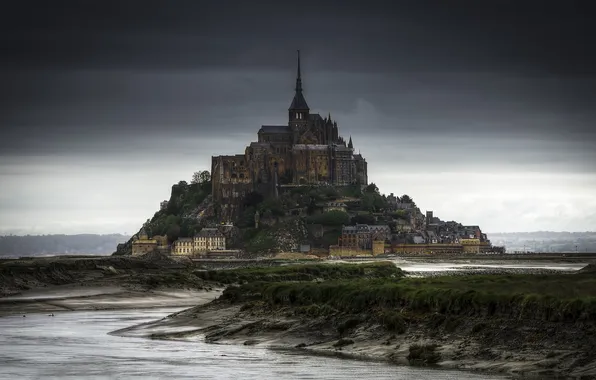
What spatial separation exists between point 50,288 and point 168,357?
4207 cm

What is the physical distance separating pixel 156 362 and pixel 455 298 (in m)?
10.5

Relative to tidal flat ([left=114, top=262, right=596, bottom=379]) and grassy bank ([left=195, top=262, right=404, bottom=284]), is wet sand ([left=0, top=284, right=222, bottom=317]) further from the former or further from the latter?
grassy bank ([left=195, top=262, right=404, bottom=284])

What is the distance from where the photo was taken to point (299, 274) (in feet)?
344

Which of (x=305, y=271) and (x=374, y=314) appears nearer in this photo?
(x=374, y=314)

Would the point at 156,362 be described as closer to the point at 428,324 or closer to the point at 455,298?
the point at 428,324

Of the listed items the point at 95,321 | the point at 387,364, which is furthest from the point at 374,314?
the point at 95,321

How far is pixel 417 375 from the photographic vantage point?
35.4m

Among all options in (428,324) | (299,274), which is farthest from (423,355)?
(299,274)

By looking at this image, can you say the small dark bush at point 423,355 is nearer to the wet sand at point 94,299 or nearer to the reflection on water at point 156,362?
the reflection on water at point 156,362

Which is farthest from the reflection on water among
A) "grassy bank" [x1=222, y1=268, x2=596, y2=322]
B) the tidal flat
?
"grassy bank" [x1=222, y1=268, x2=596, y2=322]

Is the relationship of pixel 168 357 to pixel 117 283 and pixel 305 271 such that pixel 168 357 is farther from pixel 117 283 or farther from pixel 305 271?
pixel 305 271

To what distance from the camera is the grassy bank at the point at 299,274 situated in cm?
10044

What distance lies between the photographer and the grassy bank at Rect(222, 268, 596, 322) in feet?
120

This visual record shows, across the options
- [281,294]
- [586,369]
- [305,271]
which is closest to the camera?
[586,369]
